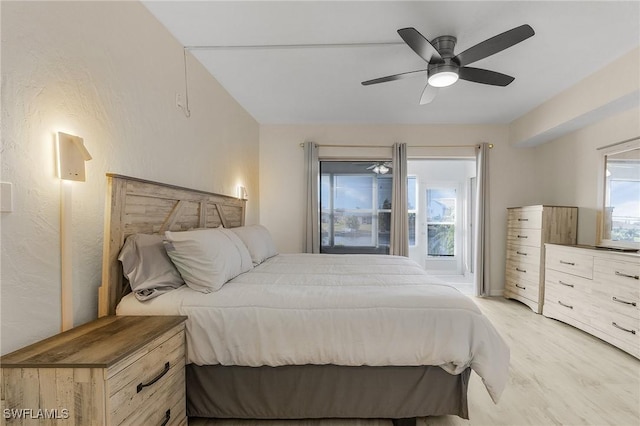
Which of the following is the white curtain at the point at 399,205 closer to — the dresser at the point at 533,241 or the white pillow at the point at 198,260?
the dresser at the point at 533,241

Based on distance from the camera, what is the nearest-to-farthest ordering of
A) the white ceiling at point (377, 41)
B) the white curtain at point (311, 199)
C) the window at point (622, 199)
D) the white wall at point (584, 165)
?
the white ceiling at point (377, 41)
the window at point (622, 199)
the white wall at point (584, 165)
the white curtain at point (311, 199)

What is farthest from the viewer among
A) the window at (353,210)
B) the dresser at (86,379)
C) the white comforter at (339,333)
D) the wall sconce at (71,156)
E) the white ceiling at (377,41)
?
the window at (353,210)

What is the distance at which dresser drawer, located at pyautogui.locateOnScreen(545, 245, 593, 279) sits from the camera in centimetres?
283

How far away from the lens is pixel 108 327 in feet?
4.19

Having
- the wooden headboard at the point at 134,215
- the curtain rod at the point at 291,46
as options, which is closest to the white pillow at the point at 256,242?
the wooden headboard at the point at 134,215

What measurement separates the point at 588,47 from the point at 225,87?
3.34 m

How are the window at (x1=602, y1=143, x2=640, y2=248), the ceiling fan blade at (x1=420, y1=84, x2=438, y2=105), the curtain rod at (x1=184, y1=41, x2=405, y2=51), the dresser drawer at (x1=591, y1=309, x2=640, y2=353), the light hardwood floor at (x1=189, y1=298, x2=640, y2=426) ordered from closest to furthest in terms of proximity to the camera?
the light hardwood floor at (x1=189, y1=298, x2=640, y2=426), the curtain rod at (x1=184, y1=41, x2=405, y2=51), the dresser drawer at (x1=591, y1=309, x2=640, y2=353), the ceiling fan blade at (x1=420, y1=84, x2=438, y2=105), the window at (x1=602, y1=143, x2=640, y2=248)

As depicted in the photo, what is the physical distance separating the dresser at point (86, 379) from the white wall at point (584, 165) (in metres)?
4.36

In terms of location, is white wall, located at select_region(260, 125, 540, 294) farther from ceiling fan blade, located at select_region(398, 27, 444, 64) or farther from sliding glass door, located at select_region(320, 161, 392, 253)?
ceiling fan blade, located at select_region(398, 27, 444, 64)

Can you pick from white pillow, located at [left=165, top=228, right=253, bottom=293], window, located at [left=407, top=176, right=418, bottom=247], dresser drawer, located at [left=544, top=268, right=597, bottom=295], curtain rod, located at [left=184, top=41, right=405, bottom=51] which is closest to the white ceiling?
curtain rod, located at [left=184, top=41, right=405, bottom=51]

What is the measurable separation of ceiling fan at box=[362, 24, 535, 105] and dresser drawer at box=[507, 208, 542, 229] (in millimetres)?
2024

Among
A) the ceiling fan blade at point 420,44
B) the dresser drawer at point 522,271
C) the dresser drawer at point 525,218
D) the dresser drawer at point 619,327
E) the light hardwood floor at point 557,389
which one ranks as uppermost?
the ceiling fan blade at point 420,44

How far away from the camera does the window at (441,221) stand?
5852mm

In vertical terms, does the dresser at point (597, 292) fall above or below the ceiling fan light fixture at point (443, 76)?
below
